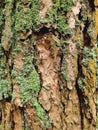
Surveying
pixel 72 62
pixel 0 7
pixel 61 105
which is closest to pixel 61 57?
pixel 72 62

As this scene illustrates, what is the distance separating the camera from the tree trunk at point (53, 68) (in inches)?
53.0

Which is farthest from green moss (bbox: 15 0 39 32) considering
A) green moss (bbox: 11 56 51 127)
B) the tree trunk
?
green moss (bbox: 11 56 51 127)

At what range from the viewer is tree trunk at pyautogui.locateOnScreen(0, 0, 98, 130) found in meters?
1.35

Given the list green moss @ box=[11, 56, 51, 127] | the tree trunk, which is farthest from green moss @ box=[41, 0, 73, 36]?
green moss @ box=[11, 56, 51, 127]

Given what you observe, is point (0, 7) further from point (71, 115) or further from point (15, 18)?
point (71, 115)

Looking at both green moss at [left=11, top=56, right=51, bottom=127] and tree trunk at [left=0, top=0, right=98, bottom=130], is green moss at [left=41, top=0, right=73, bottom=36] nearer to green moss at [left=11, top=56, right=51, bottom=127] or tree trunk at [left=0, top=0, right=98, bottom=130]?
tree trunk at [left=0, top=0, right=98, bottom=130]

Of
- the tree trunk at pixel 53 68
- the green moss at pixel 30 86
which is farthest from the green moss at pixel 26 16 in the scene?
the green moss at pixel 30 86

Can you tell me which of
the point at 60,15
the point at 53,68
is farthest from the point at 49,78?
the point at 60,15

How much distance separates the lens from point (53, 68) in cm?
136

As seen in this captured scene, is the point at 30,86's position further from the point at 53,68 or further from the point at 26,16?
the point at 26,16

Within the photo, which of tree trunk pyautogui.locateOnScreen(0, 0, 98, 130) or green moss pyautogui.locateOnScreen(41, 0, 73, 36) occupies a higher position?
green moss pyautogui.locateOnScreen(41, 0, 73, 36)

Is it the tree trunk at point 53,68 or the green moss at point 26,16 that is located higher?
the green moss at point 26,16

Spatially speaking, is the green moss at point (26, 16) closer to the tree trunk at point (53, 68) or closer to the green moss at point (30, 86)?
the tree trunk at point (53, 68)

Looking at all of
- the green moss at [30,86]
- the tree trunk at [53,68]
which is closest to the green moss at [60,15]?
the tree trunk at [53,68]
